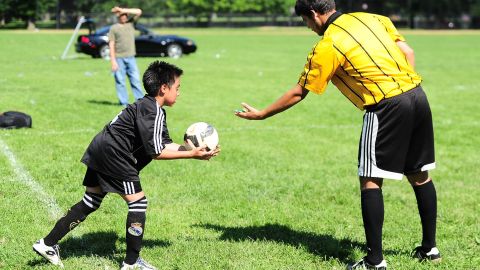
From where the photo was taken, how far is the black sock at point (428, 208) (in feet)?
16.4

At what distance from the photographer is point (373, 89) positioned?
4520 mm

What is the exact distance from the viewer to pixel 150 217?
6.09m

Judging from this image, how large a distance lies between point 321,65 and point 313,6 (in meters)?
0.46

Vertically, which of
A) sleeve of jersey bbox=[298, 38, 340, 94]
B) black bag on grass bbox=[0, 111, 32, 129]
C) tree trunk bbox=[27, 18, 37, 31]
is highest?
sleeve of jersey bbox=[298, 38, 340, 94]

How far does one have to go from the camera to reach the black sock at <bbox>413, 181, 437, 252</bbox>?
4.99 meters

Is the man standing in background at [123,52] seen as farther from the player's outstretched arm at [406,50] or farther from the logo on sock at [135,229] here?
the player's outstretched arm at [406,50]

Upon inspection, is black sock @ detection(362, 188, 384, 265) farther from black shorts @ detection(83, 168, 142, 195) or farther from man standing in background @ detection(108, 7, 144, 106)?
man standing in background @ detection(108, 7, 144, 106)

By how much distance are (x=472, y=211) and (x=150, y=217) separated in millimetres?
3501

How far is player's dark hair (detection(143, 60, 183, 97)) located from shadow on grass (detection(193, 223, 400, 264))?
1721mm

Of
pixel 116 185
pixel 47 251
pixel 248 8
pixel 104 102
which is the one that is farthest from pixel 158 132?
pixel 248 8

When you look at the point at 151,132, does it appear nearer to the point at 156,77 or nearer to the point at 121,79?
the point at 156,77

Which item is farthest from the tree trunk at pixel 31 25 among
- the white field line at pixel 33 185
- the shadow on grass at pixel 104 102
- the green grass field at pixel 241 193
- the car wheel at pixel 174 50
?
the white field line at pixel 33 185

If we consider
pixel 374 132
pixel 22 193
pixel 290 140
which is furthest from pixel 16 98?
pixel 374 132

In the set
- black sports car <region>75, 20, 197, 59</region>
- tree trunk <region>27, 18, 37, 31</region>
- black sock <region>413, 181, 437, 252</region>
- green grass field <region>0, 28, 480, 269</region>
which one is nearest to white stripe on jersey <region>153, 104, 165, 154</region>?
green grass field <region>0, 28, 480, 269</region>
